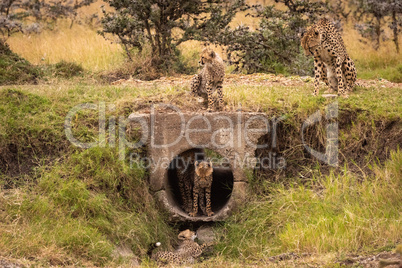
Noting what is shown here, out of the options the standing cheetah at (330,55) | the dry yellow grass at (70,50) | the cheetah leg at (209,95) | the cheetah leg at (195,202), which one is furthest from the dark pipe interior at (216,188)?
the dry yellow grass at (70,50)

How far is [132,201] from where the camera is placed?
26.8ft

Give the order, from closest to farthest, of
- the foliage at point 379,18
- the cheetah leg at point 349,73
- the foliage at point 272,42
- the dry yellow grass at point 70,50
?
1. the cheetah leg at point 349,73
2. the foliage at point 272,42
3. the dry yellow grass at point 70,50
4. the foliage at point 379,18

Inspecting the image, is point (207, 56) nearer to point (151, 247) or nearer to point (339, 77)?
point (339, 77)

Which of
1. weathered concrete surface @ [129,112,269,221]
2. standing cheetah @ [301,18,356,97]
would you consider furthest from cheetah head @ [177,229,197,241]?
standing cheetah @ [301,18,356,97]

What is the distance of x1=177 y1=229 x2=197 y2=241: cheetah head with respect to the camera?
26.8 feet

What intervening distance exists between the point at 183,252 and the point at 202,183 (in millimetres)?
1234

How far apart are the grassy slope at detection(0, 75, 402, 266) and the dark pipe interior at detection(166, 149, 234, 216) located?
918 millimetres

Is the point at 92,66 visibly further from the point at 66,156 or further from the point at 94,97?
the point at 66,156

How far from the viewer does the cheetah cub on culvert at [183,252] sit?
24.3 ft

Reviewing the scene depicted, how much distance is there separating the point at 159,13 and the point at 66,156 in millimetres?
5457

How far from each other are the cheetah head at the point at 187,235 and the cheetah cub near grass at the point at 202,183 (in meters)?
0.49

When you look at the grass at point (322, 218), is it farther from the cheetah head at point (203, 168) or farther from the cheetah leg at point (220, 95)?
the cheetah leg at point (220, 95)

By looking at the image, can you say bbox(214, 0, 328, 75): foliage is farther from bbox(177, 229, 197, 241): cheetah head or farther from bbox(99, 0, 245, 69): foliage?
bbox(177, 229, 197, 241): cheetah head

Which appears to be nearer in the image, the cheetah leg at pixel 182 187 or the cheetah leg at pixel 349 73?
the cheetah leg at pixel 182 187
